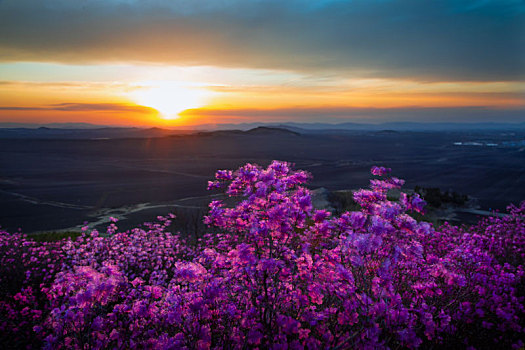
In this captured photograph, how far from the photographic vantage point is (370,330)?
3.06m

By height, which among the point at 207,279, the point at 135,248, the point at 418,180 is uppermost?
the point at 207,279

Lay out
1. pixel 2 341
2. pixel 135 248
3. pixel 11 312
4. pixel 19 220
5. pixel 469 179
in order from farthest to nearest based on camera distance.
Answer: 1. pixel 469 179
2. pixel 19 220
3. pixel 135 248
4. pixel 11 312
5. pixel 2 341

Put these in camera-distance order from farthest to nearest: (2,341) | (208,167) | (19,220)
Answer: (208,167)
(19,220)
(2,341)

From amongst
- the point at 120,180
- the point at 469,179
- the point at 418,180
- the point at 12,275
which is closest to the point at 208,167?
the point at 120,180

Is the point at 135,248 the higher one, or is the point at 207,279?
the point at 207,279

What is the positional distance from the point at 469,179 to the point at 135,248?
128ft

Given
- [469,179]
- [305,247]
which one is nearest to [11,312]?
[305,247]

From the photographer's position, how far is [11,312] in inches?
223

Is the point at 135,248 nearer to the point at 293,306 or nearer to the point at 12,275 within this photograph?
the point at 12,275

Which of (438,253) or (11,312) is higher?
(438,253)

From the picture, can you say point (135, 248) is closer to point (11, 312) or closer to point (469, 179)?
point (11, 312)

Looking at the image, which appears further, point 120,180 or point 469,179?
point 469,179

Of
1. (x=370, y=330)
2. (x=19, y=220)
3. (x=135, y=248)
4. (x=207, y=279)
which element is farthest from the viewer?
(x=19, y=220)

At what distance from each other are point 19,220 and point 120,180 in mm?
15160
